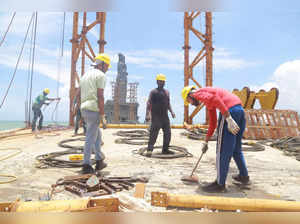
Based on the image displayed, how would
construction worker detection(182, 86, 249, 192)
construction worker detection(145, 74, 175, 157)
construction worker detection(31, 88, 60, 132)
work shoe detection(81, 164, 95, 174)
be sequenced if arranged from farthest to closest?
1. construction worker detection(31, 88, 60, 132)
2. construction worker detection(145, 74, 175, 157)
3. work shoe detection(81, 164, 95, 174)
4. construction worker detection(182, 86, 249, 192)

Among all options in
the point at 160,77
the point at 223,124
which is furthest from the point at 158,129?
the point at 223,124

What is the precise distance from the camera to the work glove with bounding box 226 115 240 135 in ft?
8.41

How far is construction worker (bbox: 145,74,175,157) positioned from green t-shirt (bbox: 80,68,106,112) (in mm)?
1908

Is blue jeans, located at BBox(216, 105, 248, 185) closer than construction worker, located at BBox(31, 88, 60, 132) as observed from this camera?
Yes

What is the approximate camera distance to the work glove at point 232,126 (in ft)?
8.41

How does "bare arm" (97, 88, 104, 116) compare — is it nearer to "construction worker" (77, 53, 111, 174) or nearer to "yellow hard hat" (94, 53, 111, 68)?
"construction worker" (77, 53, 111, 174)

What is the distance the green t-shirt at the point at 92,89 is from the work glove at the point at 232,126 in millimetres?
2066

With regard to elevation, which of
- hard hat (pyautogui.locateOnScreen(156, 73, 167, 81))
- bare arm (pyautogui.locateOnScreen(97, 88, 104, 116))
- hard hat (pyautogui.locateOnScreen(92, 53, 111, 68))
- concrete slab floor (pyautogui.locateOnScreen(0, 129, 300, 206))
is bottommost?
concrete slab floor (pyautogui.locateOnScreen(0, 129, 300, 206))

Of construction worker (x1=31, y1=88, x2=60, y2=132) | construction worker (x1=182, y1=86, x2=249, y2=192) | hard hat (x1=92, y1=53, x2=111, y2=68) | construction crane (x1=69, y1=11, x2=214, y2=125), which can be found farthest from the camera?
construction crane (x1=69, y1=11, x2=214, y2=125)

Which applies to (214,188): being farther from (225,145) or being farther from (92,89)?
(92,89)

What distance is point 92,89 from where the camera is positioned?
134 inches

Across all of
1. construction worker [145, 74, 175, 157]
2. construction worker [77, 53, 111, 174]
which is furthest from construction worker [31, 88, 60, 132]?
construction worker [77, 53, 111, 174]

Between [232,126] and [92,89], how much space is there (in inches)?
89.0

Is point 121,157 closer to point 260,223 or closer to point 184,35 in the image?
point 260,223
